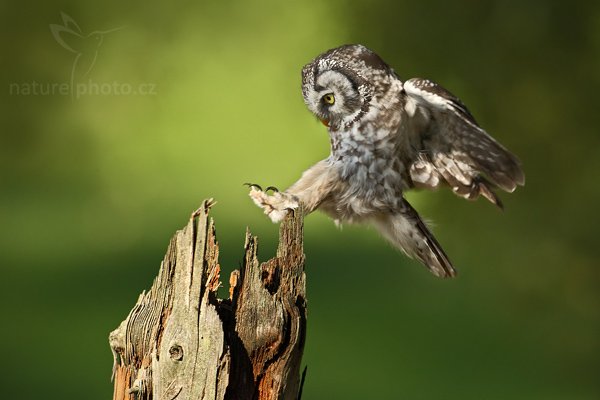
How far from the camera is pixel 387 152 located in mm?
2855

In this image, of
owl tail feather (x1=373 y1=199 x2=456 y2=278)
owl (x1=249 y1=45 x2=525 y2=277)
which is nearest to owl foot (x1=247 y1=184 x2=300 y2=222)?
owl (x1=249 y1=45 x2=525 y2=277)

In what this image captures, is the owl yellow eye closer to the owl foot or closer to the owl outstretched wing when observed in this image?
the owl outstretched wing

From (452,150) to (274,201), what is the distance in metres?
0.70

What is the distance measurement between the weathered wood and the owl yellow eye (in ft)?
2.74

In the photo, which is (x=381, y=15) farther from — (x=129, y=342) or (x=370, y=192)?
(x=129, y=342)

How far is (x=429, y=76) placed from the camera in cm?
471

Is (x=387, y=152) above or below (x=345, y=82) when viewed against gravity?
below

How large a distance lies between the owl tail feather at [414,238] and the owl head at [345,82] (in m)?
0.39

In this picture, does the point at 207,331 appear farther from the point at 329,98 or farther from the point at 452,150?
the point at 452,150

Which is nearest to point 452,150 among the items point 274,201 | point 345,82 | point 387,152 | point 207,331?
point 387,152

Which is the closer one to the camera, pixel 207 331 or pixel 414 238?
pixel 207 331

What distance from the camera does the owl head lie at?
273 centimetres

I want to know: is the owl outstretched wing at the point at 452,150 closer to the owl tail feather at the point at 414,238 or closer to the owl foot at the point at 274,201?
the owl tail feather at the point at 414,238

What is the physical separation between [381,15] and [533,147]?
1182 mm
